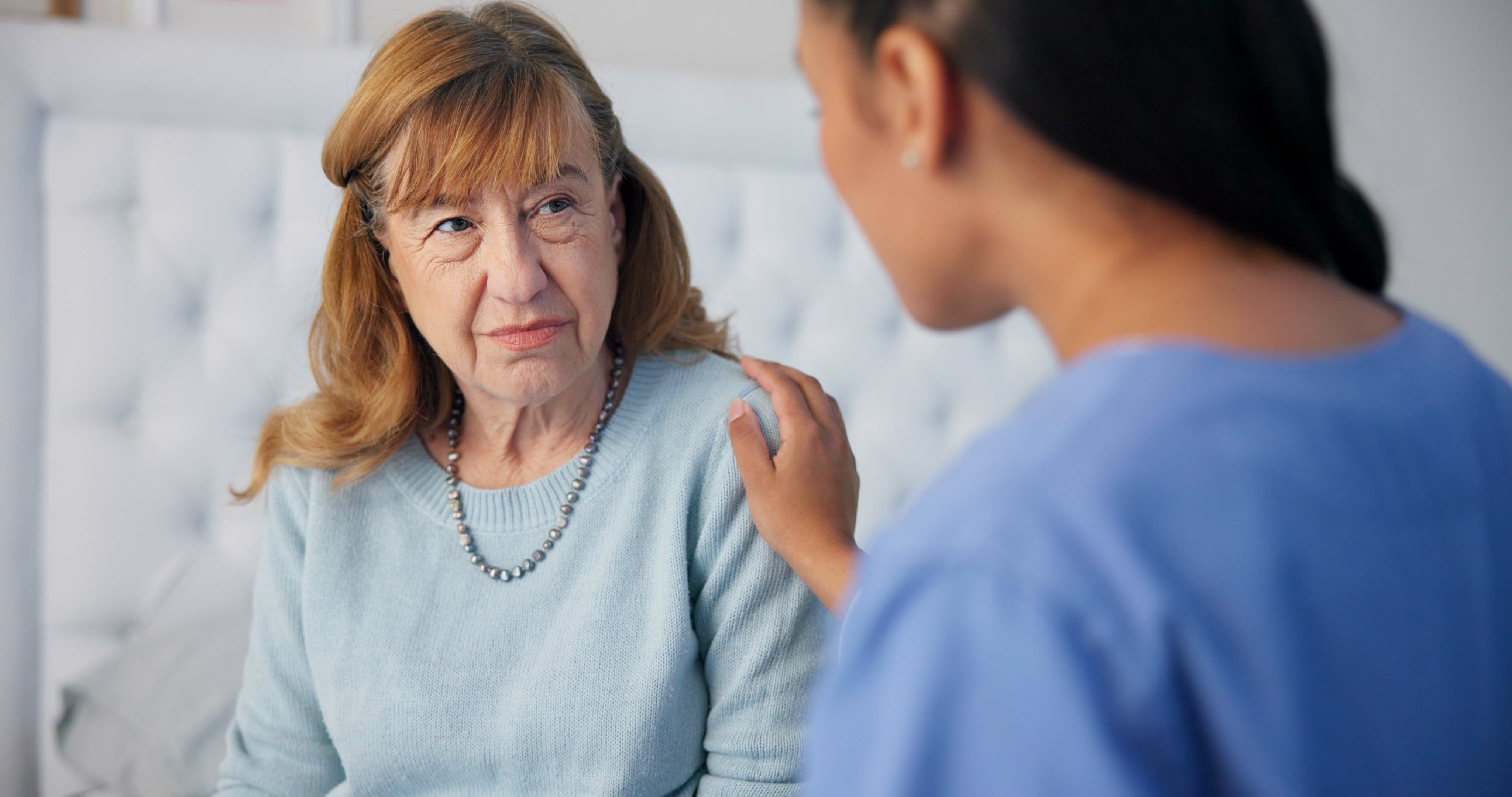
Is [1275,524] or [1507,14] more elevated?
[1507,14]

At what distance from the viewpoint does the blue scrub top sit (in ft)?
1.40

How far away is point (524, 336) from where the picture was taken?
112 centimetres

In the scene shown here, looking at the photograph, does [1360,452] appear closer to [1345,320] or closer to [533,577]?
[1345,320]

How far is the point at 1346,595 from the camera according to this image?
0.45 meters

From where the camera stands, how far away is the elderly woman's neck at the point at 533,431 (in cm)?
125

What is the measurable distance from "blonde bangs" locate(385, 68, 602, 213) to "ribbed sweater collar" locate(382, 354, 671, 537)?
0.27 m

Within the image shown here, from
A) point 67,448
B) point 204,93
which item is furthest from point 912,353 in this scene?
point 67,448

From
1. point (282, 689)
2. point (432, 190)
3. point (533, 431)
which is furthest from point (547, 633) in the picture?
point (432, 190)

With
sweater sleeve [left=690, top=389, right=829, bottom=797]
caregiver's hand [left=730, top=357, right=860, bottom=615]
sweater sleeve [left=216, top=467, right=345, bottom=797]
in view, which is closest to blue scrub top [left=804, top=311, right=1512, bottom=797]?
caregiver's hand [left=730, top=357, right=860, bottom=615]

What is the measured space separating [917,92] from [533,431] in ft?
2.73

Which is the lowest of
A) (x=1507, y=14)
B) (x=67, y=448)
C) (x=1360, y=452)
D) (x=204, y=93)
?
(x=67, y=448)

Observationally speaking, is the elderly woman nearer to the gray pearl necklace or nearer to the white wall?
the gray pearl necklace

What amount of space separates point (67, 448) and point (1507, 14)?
2.96 m

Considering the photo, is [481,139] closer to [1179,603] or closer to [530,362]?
[530,362]
